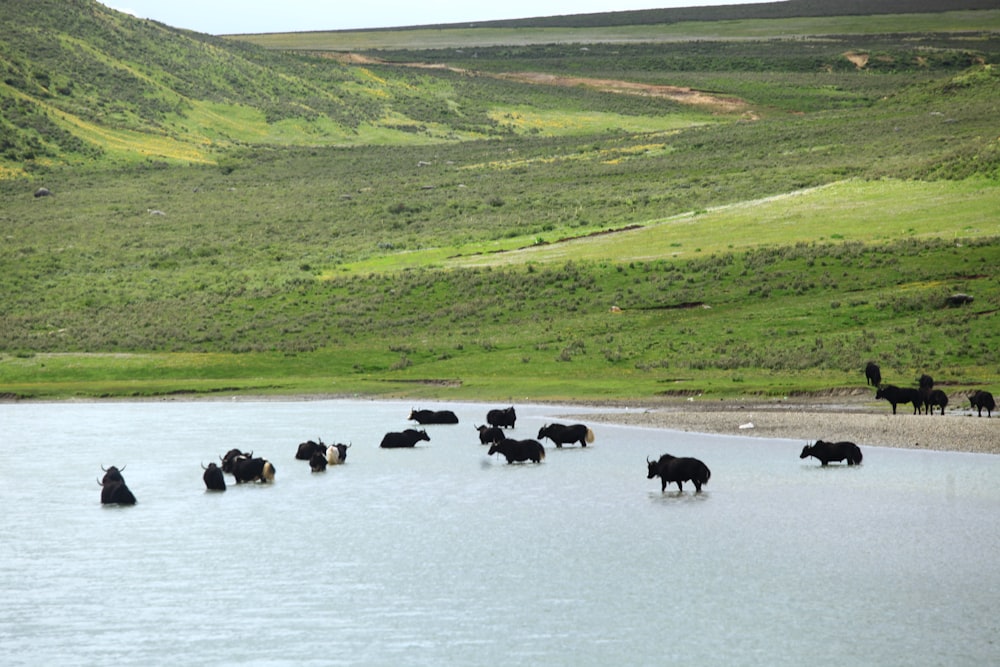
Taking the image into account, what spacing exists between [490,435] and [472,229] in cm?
6435

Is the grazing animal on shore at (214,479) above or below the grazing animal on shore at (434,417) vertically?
below

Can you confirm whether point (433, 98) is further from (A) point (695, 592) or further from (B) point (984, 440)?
(A) point (695, 592)

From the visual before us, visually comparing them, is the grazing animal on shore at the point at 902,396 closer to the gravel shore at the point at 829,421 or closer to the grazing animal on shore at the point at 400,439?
the gravel shore at the point at 829,421

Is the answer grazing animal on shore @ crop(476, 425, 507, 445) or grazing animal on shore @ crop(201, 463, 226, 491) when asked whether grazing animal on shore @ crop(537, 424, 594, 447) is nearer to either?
grazing animal on shore @ crop(476, 425, 507, 445)

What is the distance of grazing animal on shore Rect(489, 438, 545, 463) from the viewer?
30.6m

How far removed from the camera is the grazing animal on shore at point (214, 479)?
89.2 feet

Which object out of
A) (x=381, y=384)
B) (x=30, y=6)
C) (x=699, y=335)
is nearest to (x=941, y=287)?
(x=699, y=335)

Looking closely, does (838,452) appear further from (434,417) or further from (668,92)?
(668,92)

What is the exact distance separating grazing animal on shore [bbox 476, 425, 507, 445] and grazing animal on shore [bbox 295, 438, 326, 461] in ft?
14.7

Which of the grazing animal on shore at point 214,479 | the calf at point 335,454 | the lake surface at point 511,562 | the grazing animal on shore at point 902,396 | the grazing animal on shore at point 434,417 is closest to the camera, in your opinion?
the lake surface at point 511,562

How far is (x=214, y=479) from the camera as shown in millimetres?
27188

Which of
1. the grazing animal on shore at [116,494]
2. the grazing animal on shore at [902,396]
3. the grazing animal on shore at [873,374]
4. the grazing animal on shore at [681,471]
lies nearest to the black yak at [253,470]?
the grazing animal on shore at [116,494]

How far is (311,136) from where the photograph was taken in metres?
161

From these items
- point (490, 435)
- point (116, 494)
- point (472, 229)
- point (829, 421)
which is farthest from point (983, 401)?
point (472, 229)
